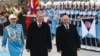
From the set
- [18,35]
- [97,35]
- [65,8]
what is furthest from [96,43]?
[18,35]

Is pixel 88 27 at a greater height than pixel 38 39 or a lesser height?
lesser

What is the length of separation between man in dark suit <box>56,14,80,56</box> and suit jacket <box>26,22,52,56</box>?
26 centimetres

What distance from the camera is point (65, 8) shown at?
17.2m

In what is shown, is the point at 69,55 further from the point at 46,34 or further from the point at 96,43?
the point at 96,43

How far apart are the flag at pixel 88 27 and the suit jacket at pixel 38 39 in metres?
6.91

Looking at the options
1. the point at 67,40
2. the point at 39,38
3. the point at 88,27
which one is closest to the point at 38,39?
the point at 39,38

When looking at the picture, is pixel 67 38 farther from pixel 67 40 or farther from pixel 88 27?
pixel 88 27

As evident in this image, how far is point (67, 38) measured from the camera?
27.7 feet

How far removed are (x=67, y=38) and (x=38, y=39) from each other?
0.69m

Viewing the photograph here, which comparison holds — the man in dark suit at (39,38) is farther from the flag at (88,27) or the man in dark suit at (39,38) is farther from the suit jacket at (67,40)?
the flag at (88,27)

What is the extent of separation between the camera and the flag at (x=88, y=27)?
49.9ft

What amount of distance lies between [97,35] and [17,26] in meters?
6.46

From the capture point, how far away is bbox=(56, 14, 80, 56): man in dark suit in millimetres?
8414

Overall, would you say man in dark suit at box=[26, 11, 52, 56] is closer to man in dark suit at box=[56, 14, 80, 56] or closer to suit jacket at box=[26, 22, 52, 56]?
suit jacket at box=[26, 22, 52, 56]
